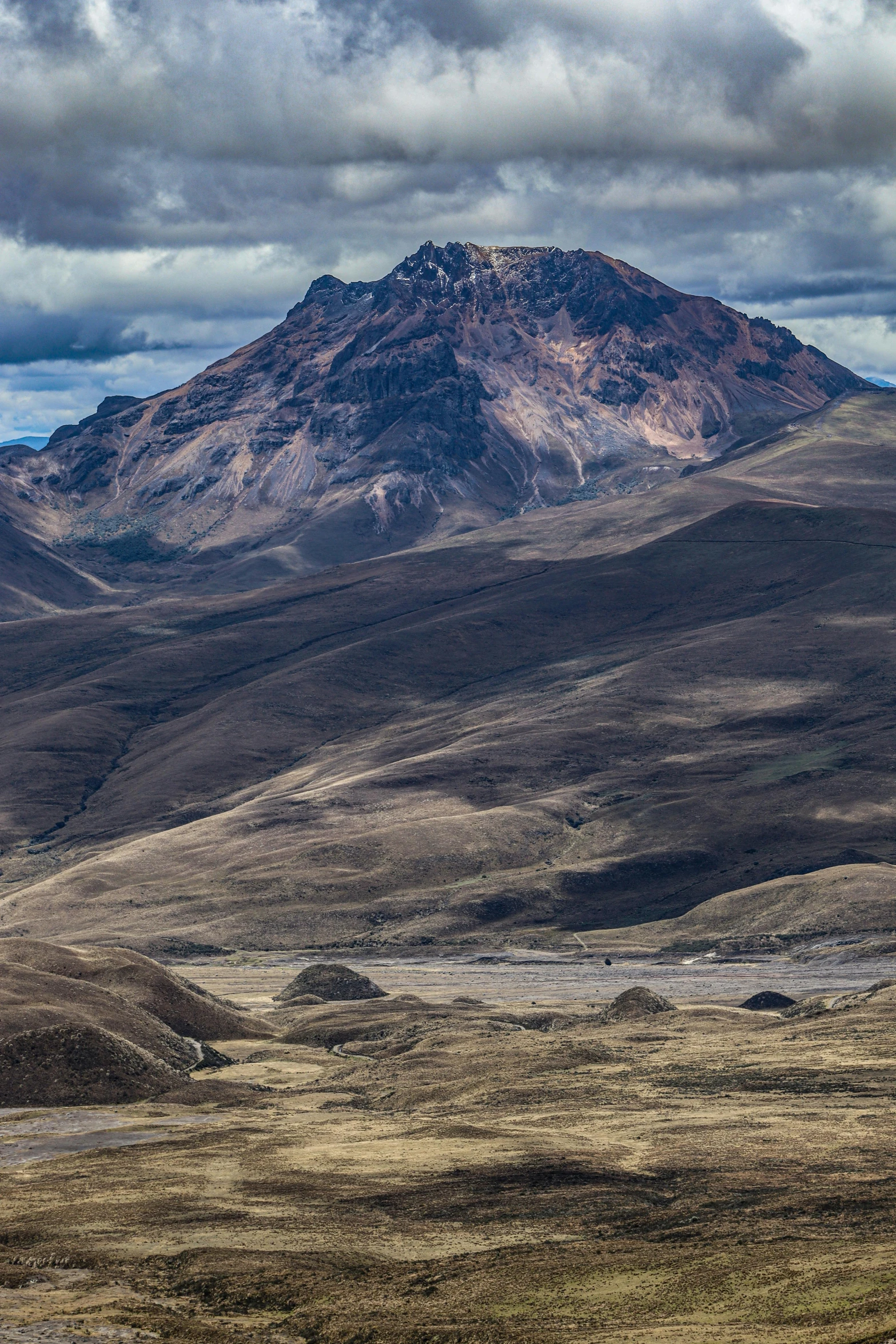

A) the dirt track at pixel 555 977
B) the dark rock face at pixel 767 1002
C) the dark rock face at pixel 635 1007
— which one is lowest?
the dirt track at pixel 555 977

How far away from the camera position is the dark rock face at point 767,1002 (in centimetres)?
10425

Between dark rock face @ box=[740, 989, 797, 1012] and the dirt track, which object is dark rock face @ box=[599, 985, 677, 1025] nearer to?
dark rock face @ box=[740, 989, 797, 1012]

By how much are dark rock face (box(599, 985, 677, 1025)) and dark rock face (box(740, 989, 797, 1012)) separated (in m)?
11.9

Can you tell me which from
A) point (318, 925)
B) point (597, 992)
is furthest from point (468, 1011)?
point (318, 925)

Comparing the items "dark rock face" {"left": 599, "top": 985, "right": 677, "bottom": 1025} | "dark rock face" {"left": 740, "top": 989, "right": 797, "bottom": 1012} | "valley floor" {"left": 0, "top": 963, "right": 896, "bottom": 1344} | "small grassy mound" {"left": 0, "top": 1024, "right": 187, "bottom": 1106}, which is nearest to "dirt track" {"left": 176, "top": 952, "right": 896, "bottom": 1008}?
"dark rock face" {"left": 740, "top": 989, "right": 797, "bottom": 1012}

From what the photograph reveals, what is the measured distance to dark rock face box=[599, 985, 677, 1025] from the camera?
91.2 metres

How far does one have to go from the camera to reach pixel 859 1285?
2925 cm

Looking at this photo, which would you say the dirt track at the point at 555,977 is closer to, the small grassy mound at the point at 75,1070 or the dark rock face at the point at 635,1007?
the dark rock face at the point at 635,1007

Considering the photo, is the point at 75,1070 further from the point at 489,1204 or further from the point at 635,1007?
the point at 635,1007

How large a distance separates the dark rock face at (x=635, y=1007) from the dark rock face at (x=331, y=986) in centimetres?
2591

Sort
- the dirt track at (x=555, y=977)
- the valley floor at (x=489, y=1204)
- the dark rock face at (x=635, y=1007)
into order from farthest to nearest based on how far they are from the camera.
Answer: the dirt track at (x=555, y=977) → the dark rock face at (x=635, y=1007) → the valley floor at (x=489, y=1204)

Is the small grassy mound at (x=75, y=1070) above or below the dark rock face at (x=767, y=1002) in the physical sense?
above

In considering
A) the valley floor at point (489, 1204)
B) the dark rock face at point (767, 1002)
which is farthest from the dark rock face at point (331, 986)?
the valley floor at point (489, 1204)

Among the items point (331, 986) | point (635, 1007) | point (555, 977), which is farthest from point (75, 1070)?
point (555, 977)
